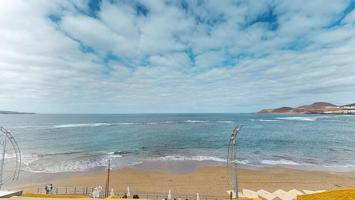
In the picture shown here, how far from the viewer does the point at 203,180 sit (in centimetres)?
2938

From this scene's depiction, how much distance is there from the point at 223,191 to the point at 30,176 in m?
24.9

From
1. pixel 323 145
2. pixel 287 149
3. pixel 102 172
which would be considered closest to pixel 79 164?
pixel 102 172

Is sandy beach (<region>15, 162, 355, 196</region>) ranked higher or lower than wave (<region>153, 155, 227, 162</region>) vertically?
lower

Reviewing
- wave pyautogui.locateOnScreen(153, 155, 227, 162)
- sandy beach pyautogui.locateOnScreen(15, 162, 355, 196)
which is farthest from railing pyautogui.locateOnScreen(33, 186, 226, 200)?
wave pyautogui.locateOnScreen(153, 155, 227, 162)

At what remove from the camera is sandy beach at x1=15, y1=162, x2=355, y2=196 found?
2631 cm

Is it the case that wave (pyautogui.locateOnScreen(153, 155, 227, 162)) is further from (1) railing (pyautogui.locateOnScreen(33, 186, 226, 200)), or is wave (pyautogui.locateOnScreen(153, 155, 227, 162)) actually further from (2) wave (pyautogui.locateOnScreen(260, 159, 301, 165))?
(1) railing (pyautogui.locateOnScreen(33, 186, 226, 200))

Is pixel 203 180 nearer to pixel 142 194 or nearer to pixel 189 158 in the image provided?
pixel 142 194

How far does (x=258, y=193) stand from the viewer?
73.8ft

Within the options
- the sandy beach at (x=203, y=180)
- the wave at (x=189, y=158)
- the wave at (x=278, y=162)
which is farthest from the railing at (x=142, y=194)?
the wave at (x=278, y=162)

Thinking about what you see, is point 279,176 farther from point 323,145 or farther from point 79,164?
point 323,145

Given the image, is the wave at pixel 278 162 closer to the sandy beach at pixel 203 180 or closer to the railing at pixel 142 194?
the sandy beach at pixel 203 180

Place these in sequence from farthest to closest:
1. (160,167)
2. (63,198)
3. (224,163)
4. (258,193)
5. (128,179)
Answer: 1. (224,163)
2. (160,167)
3. (128,179)
4. (258,193)
5. (63,198)

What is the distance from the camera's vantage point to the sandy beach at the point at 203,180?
26312 millimetres

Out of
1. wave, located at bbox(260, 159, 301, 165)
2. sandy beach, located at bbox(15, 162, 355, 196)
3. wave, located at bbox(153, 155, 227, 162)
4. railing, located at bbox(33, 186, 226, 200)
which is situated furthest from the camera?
wave, located at bbox(153, 155, 227, 162)
